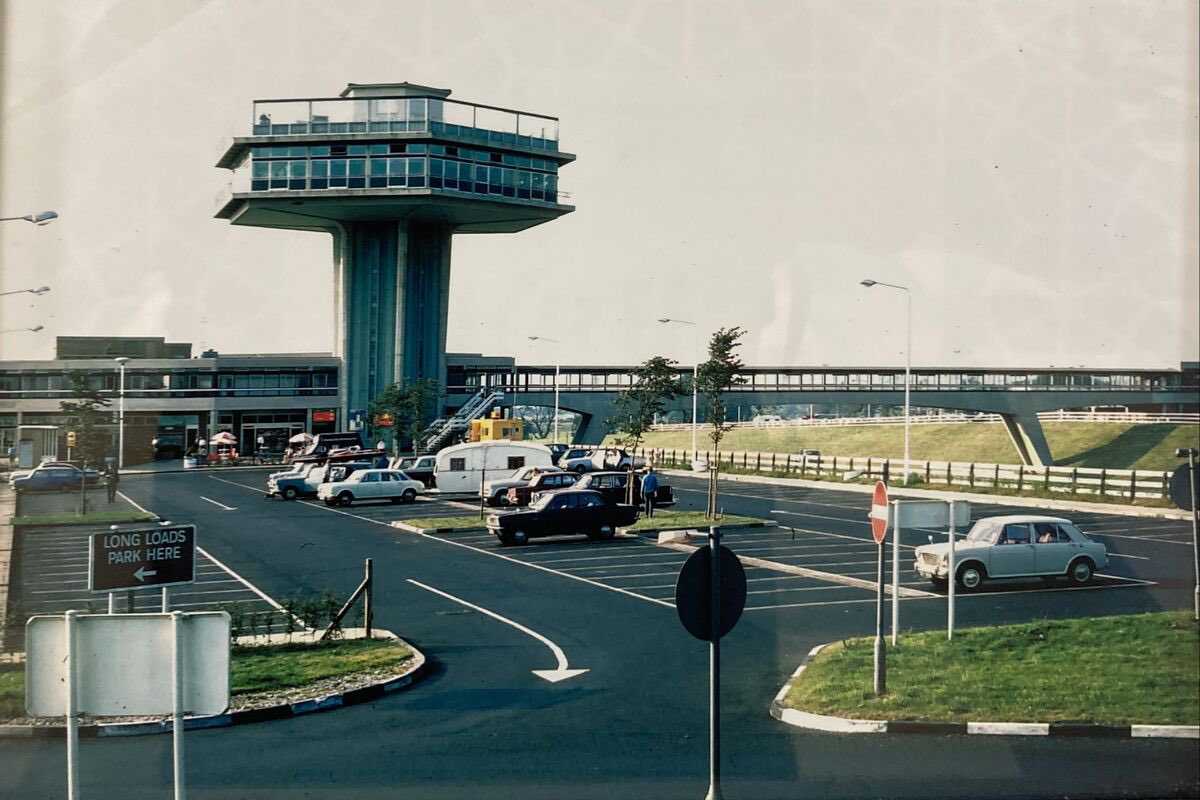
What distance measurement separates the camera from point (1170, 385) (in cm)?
6950

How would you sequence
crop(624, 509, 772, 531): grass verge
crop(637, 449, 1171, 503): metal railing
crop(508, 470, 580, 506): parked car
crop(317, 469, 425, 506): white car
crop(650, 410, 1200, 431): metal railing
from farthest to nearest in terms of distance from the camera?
crop(650, 410, 1200, 431): metal railing < crop(317, 469, 425, 506): white car < crop(508, 470, 580, 506): parked car < crop(637, 449, 1171, 503): metal railing < crop(624, 509, 772, 531): grass verge

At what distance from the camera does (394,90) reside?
73688 mm

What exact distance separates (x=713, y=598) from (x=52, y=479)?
4820 cm

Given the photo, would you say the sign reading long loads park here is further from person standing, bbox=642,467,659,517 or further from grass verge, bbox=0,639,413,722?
person standing, bbox=642,467,659,517

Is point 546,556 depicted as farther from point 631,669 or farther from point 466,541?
point 631,669

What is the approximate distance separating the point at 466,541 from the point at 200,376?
2069 inches

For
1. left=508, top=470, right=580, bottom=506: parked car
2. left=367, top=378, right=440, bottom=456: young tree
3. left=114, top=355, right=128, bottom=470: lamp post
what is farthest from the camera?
left=114, top=355, right=128, bottom=470: lamp post

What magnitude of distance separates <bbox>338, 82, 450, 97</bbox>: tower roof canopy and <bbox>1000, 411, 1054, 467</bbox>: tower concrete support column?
43.2 metres

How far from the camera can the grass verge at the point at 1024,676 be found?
12305mm

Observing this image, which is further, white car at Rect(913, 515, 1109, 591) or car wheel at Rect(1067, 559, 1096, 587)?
car wheel at Rect(1067, 559, 1096, 587)

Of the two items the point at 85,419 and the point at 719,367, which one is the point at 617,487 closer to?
the point at 719,367

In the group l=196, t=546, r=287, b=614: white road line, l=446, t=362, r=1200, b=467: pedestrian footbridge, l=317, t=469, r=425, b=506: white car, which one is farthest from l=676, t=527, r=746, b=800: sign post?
l=446, t=362, r=1200, b=467: pedestrian footbridge

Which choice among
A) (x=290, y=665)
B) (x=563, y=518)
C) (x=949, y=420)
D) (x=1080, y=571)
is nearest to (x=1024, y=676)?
(x=1080, y=571)

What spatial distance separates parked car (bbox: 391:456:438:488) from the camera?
4659cm
